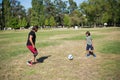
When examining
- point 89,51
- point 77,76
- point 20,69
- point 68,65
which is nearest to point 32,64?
point 20,69

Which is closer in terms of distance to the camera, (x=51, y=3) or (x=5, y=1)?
(x=5, y=1)

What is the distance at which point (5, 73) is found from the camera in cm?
997

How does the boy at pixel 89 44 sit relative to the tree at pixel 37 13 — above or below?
below

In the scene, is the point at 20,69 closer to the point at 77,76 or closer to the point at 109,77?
the point at 77,76

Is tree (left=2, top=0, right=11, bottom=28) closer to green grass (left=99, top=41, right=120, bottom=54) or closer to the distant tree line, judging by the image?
the distant tree line

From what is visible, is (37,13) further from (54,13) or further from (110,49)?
(110,49)

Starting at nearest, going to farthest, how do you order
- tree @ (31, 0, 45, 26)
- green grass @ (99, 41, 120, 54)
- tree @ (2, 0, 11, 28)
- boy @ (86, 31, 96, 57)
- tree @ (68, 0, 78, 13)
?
boy @ (86, 31, 96, 57), green grass @ (99, 41, 120, 54), tree @ (2, 0, 11, 28), tree @ (31, 0, 45, 26), tree @ (68, 0, 78, 13)

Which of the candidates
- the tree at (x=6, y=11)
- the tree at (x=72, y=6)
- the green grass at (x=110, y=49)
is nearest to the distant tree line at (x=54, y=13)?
the tree at (x=6, y=11)

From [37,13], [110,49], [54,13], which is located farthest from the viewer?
[54,13]

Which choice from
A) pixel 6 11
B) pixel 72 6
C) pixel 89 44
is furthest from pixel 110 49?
pixel 72 6

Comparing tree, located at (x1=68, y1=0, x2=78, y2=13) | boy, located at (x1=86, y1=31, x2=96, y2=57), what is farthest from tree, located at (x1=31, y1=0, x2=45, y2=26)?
boy, located at (x1=86, y1=31, x2=96, y2=57)

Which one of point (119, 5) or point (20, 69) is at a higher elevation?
point (119, 5)

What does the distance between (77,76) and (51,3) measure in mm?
112155

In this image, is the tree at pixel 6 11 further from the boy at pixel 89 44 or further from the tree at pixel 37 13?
the boy at pixel 89 44
